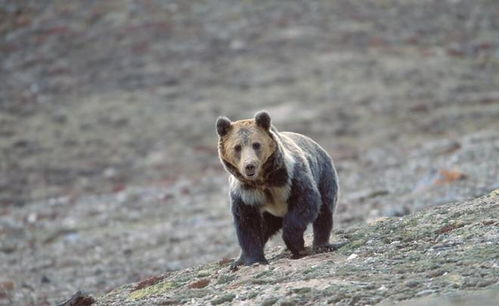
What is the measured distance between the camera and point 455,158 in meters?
20.4

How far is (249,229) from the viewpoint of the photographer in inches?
352

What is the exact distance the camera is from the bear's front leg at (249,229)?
8.88m

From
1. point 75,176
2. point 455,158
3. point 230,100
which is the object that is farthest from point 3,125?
point 455,158

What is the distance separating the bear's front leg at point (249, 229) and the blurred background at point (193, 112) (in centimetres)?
514

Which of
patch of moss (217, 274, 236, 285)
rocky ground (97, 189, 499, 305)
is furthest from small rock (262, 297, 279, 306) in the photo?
patch of moss (217, 274, 236, 285)

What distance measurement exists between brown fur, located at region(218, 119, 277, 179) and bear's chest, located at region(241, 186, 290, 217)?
0.24 meters

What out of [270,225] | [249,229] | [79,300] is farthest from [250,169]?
[79,300]

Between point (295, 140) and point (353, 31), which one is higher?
point (295, 140)

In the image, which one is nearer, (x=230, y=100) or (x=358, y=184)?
(x=358, y=184)

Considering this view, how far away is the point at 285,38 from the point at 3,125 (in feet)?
45.4

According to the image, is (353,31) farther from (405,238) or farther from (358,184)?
(405,238)

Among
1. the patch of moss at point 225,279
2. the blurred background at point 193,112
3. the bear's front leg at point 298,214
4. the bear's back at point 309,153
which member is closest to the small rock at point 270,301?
the patch of moss at point 225,279

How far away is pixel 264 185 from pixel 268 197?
6.8 inches

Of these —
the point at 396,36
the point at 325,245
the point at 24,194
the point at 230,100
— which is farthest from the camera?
the point at 396,36
